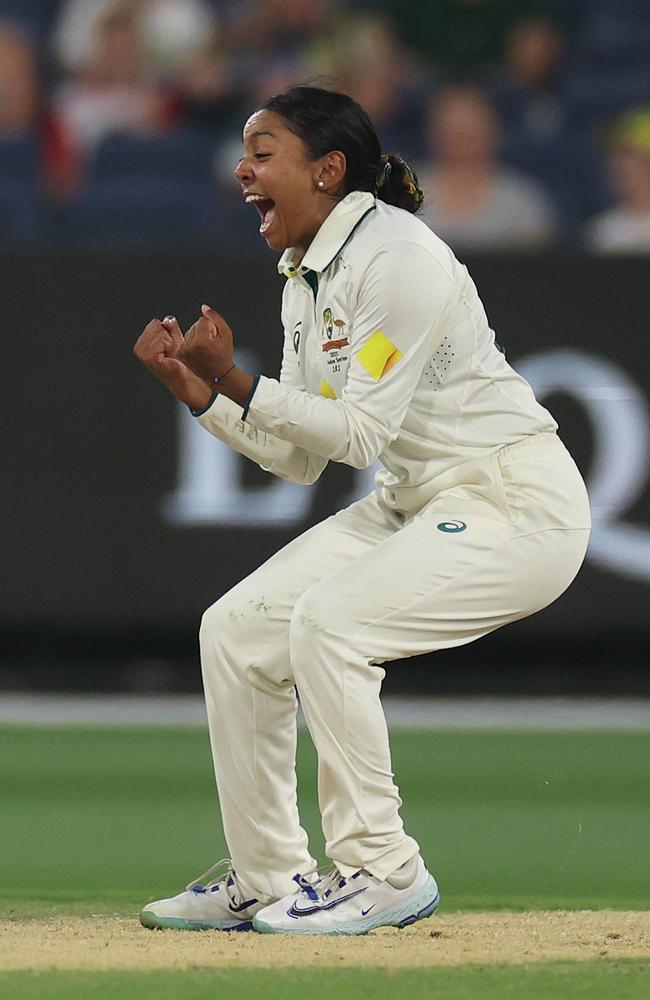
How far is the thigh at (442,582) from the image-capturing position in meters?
4.29

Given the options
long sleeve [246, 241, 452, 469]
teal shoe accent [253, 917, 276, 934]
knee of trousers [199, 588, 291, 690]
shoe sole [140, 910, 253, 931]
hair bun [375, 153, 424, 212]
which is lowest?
shoe sole [140, 910, 253, 931]

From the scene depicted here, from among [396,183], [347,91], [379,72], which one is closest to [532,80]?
[379,72]

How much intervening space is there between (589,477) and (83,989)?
562 centimetres

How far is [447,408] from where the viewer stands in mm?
4461

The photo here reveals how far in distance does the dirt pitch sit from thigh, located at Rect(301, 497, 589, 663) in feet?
2.25

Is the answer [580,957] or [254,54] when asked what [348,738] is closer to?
[580,957]

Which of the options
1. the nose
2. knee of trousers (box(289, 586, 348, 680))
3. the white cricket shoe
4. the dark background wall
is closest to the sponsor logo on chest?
the nose

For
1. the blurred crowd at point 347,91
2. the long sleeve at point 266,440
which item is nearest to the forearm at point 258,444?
the long sleeve at point 266,440

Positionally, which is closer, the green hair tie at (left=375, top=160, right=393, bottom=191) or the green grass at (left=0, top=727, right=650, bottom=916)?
the green hair tie at (left=375, top=160, right=393, bottom=191)

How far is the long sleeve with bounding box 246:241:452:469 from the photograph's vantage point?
424cm

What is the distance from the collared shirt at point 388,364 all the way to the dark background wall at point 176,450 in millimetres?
4322

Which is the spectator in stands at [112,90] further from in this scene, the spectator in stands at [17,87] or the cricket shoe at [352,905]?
the cricket shoe at [352,905]

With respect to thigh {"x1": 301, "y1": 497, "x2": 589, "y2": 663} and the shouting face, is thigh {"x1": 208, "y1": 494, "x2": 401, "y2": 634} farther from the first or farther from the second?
the shouting face

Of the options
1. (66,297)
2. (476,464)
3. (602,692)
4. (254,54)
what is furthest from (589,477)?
(476,464)
